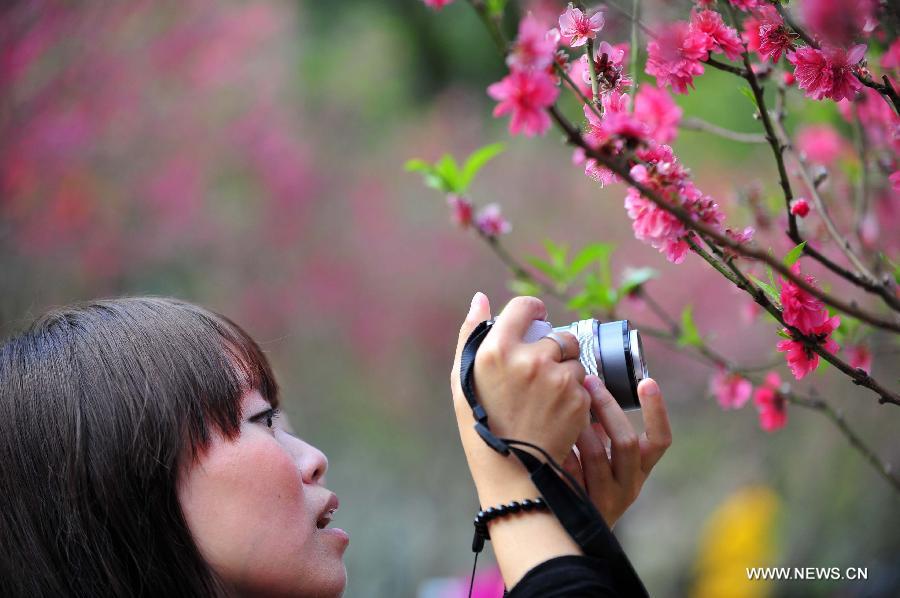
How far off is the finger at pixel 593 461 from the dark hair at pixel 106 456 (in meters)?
0.38

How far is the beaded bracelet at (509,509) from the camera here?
0.79 metres

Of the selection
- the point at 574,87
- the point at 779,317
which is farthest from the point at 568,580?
the point at 574,87

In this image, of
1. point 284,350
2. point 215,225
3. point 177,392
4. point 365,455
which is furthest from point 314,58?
point 177,392

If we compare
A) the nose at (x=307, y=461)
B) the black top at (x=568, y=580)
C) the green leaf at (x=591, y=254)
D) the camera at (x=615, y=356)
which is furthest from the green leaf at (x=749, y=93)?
the nose at (x=307, y=461)

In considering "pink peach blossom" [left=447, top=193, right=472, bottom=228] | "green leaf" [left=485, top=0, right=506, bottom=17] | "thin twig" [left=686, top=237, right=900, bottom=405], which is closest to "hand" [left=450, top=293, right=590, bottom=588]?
"thin twig" [left=686, top=237, right=900, bottom=405]

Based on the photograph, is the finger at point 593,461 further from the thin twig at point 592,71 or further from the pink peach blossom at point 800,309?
the thin twig at point 592,71

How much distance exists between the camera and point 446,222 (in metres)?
3.98

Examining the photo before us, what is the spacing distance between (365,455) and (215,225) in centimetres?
137

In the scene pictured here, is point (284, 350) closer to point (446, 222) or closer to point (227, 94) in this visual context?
point (446, 222)

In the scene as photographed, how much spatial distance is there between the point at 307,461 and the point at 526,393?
1.04ft

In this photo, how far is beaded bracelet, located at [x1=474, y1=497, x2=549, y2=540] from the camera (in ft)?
2.60

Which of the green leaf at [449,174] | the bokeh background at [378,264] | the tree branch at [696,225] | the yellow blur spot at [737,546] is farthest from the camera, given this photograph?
the yellow blur spot at [737,546]

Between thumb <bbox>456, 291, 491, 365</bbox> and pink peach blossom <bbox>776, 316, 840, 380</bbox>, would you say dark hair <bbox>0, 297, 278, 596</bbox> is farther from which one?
pink peach blossom <bbox>776, 316, 840, 380</bbox>

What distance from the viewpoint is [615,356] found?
892mm
